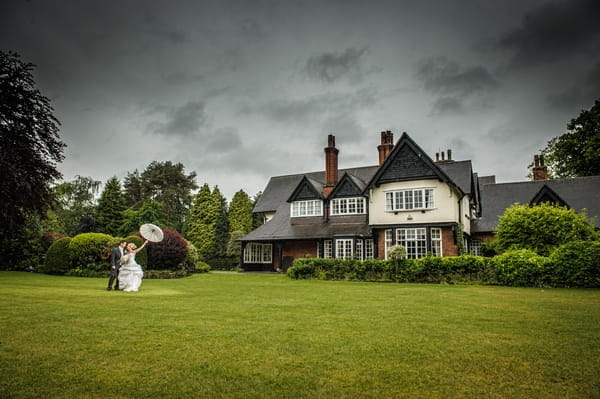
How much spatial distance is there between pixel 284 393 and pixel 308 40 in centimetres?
1517

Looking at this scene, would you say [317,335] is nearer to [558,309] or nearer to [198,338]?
[198,338]

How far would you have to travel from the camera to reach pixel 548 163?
42781 millimetres

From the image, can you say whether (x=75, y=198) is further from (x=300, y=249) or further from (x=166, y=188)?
(x=300, y=249)

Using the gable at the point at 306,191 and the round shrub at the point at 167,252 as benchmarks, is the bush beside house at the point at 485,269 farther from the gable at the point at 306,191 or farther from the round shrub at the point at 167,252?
the gable at the point at 306,191

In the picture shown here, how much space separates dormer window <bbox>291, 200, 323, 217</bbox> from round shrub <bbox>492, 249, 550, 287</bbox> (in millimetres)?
14776

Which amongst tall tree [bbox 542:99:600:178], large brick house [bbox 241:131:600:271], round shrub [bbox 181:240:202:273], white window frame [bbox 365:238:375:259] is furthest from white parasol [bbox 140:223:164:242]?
tall tree [bbox 542:99:600:178]

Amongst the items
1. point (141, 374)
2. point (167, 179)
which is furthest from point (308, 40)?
point (167, 179)

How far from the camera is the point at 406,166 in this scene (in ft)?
86.0

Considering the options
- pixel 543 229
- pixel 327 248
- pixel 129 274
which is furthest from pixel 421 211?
pixel 129 274

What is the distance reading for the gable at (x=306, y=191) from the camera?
30.7 m

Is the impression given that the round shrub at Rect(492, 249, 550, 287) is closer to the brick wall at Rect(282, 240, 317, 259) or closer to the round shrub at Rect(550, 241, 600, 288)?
the round shrub at Rect(550, 241, 600, 288)

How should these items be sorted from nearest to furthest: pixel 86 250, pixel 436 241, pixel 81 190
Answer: pixel 86 250 < pixel 436 241 < pixel 81 190

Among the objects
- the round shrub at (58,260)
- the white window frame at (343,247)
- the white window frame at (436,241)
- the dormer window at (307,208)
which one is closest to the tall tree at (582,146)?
the white window frame at (436,241)

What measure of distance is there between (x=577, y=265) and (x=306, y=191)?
1865cm
